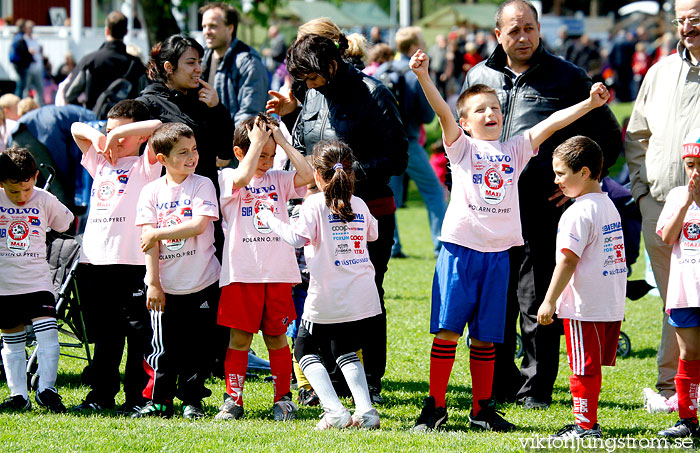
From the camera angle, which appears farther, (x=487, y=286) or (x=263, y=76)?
(x=263, y=76)

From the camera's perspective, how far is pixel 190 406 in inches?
223

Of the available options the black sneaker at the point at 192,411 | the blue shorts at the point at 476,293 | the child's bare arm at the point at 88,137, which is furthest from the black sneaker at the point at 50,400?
the blue shorts at the point at 476,293

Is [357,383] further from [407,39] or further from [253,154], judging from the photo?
[407,39]

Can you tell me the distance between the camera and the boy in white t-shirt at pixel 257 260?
5492 millimetres

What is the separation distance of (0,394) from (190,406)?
1.43 m

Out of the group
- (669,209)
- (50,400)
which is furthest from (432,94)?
(50,400)

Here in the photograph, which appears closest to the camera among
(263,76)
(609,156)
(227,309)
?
(227,309)

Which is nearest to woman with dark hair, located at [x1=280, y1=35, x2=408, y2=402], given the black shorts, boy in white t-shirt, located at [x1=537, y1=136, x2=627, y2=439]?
boy in white t-shirt, located at [x1=537, y1=136, x2=627, y2=439]

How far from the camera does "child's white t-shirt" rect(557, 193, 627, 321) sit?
508cm

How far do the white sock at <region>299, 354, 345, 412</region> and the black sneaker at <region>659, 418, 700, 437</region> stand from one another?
1.72m

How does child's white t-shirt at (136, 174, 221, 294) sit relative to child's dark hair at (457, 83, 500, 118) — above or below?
below

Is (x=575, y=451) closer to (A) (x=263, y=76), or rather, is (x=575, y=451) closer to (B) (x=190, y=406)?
(B) (x=190, y=406)

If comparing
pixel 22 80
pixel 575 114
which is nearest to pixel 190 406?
pixel 575 114

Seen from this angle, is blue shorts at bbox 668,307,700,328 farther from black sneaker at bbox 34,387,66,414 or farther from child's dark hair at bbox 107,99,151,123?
black sneaker at bbox 34,387,66,414
